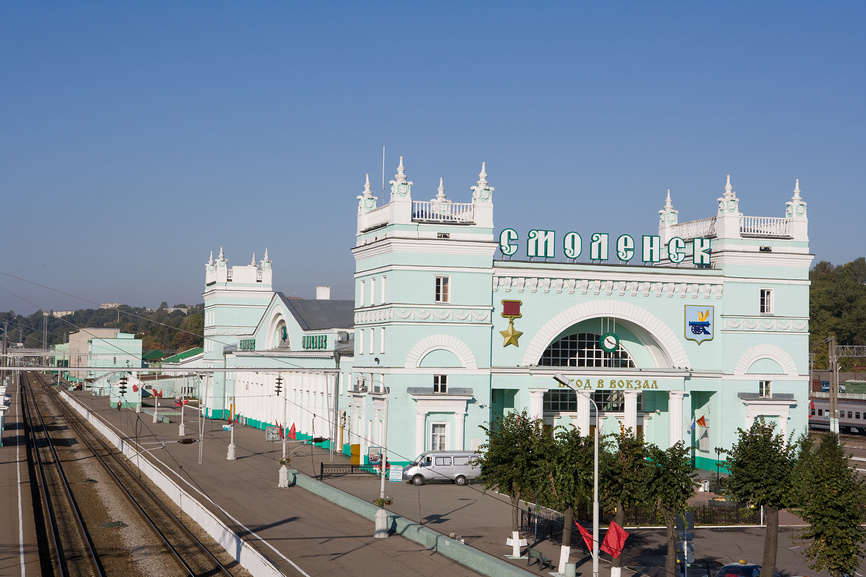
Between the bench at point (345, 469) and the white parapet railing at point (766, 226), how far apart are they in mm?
30023

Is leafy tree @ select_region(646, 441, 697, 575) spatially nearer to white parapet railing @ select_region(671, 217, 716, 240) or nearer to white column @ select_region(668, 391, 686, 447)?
white column @ select_region(668, 391, 686, 447)

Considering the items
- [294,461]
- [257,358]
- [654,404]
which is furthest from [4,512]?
[257,358]

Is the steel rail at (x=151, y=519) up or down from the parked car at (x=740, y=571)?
down

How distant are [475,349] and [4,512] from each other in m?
28.4

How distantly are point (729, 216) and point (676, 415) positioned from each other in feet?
45.6

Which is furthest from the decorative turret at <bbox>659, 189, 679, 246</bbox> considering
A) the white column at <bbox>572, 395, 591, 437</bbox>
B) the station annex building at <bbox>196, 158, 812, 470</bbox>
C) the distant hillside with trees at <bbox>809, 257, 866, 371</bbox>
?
the distant hillside with trees at <bbox>809, 257, 866, 371</bbox>

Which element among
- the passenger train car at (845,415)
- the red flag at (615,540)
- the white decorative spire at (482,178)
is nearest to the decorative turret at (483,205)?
the white decorative spire at (482,178)

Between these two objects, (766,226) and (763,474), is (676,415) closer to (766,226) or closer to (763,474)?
(766,226)

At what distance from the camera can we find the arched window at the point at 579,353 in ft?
215

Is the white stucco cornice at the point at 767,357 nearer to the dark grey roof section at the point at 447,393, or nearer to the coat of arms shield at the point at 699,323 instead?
the coat of arms shield at the point at 699,323

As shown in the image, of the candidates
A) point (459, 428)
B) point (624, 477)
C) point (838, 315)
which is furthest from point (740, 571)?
point (838, 315)

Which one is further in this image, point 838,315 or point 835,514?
point 838,315

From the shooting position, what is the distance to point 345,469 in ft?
209

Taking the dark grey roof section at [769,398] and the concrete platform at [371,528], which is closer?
the concrete platform at [371,528]
